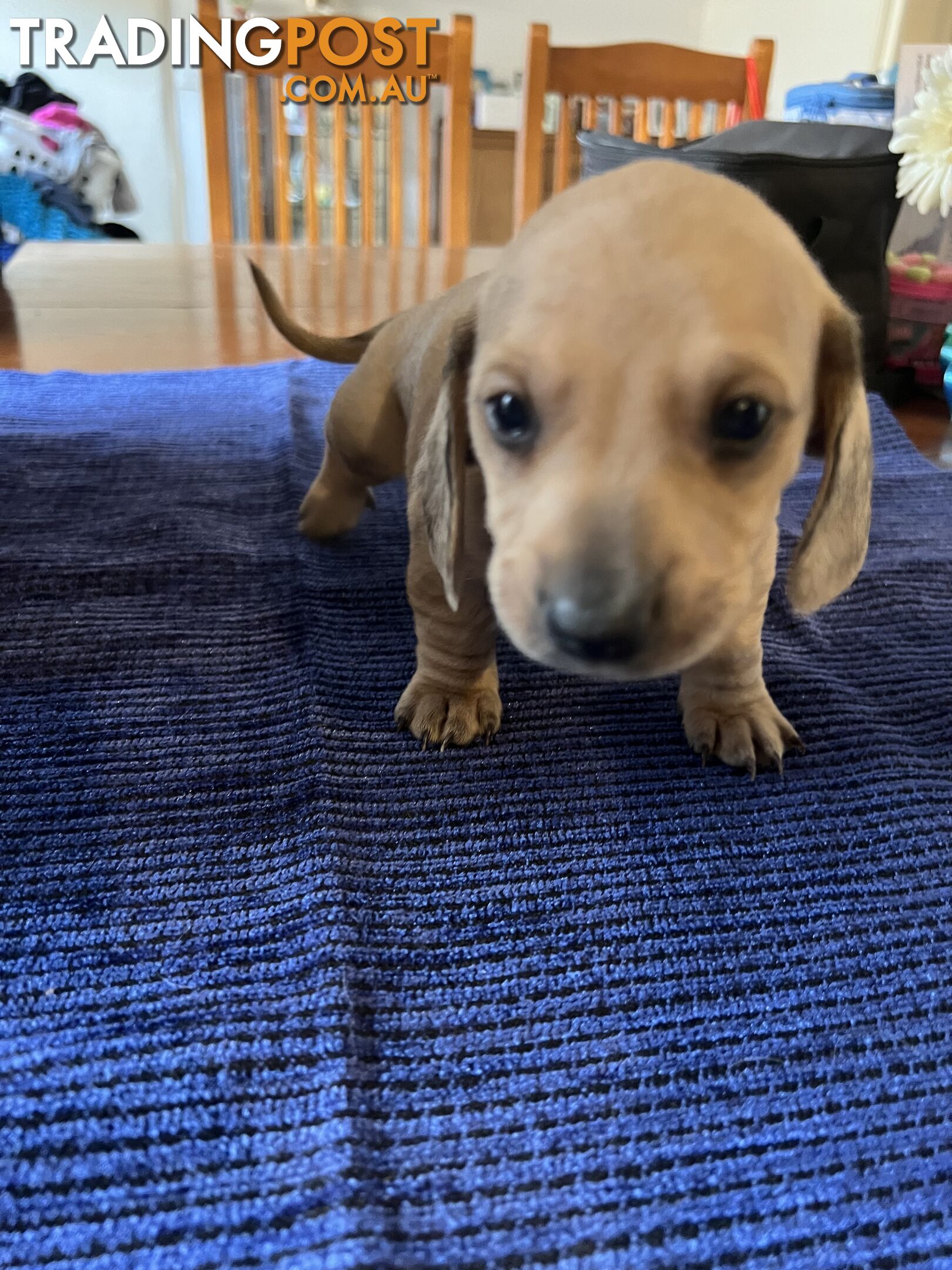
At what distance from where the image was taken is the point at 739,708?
3.28 feet

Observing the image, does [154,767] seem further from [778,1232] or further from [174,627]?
[778,1232]

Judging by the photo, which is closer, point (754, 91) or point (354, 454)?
point (354, 454)

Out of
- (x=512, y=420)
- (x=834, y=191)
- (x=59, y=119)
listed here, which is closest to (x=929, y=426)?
(x=834, y=191)

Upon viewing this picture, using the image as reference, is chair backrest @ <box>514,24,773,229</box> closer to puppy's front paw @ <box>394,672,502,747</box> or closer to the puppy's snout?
puppy's front paw @ <box>394,672,502,747</box>

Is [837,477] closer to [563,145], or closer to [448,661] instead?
[448,661]

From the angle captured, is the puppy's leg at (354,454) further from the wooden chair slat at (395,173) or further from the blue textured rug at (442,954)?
the wooden chair slat at (395,173)

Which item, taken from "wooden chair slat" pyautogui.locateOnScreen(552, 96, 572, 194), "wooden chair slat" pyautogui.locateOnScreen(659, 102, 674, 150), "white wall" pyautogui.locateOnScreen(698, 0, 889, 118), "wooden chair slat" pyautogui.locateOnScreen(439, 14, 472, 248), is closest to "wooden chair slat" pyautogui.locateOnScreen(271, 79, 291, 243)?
"wooden chair slat" pyautogui.locateOnScreen(439, 14, 472, 248)

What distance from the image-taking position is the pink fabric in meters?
3.26

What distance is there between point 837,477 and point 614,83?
2.42m

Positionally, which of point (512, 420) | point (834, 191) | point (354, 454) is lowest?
point (354, 454)

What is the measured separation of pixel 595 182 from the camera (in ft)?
2.60

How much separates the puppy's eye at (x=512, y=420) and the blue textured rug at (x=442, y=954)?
35 cm

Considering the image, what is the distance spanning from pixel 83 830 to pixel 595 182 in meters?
0.72

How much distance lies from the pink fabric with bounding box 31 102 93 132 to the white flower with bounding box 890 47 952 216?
2.90m
